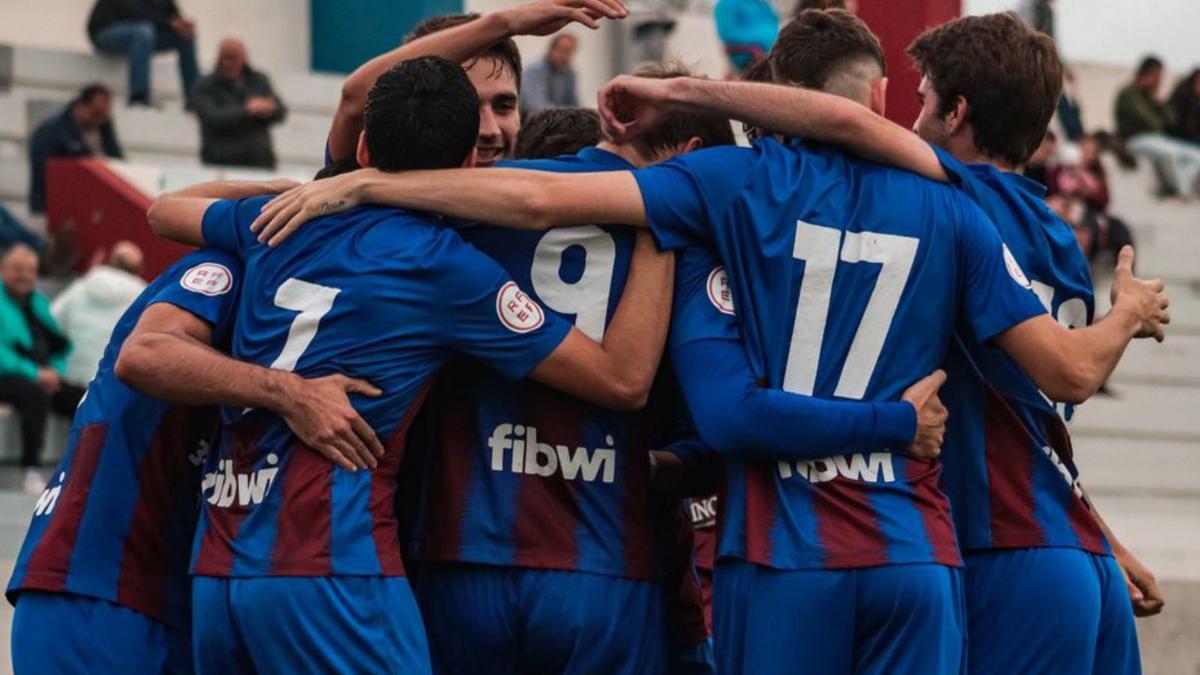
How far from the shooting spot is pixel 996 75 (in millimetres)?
4301

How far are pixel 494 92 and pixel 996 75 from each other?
3.93 feet

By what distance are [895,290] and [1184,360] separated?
1415cm

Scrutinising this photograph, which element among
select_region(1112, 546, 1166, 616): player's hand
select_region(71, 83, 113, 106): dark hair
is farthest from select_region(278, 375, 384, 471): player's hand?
select_region(71, 83, 113, 106): dark hair

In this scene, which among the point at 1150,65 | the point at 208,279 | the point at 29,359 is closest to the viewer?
the point at 208,279

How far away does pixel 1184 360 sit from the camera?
692 inches

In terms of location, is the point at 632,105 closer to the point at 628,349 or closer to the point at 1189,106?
the point at 628,349

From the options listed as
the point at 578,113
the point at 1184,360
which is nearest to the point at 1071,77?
the point at 1184,360

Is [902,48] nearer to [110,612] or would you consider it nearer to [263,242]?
[263,242]

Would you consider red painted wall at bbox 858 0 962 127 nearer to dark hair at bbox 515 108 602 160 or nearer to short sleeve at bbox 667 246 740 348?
dark hair at bbox 515 108 602 160

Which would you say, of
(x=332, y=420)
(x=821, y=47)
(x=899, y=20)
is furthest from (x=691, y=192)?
(x=899, y=20)

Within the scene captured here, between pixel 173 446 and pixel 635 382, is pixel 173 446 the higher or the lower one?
the lower one

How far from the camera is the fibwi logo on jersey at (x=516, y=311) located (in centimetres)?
408

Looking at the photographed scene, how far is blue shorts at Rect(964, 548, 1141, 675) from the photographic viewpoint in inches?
167

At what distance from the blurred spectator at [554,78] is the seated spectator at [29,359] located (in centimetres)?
461
